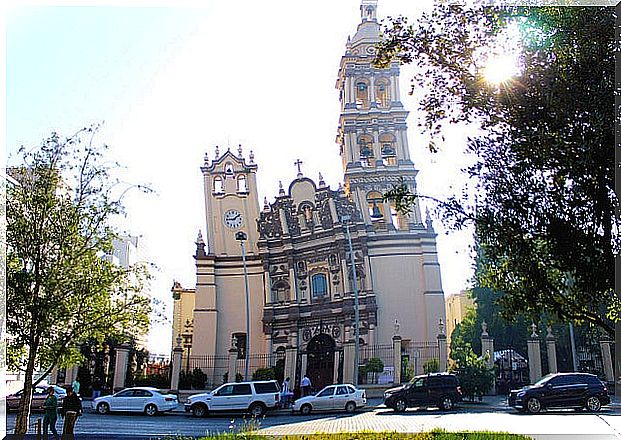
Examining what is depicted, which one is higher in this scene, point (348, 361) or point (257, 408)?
point (348, 361)

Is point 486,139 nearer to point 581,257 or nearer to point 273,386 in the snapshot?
point 581,257

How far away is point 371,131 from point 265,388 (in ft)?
45.3

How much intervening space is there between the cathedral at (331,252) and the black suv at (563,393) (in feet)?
29.4

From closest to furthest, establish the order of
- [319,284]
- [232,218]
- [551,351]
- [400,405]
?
[400,405] < [551,351] < [319,284] < [232,218]

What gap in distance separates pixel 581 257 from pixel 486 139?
139 cm

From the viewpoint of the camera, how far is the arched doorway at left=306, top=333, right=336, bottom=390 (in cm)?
2588

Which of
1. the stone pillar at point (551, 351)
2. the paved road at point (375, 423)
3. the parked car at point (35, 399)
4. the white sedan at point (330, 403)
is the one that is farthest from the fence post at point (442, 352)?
the parked car at point (35, 399)

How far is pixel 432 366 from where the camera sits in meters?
22.1

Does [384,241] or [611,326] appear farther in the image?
[384,241]

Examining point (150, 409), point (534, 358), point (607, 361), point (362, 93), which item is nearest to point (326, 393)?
point (150, 409)

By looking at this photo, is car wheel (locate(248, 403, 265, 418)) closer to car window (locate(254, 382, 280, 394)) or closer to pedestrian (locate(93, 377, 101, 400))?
car window (locate(254, 382, 280, 394))

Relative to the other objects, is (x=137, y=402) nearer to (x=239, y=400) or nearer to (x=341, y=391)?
(x=239, y=400)

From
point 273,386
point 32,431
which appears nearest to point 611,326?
point 32,431

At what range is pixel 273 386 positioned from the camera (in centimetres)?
1841
